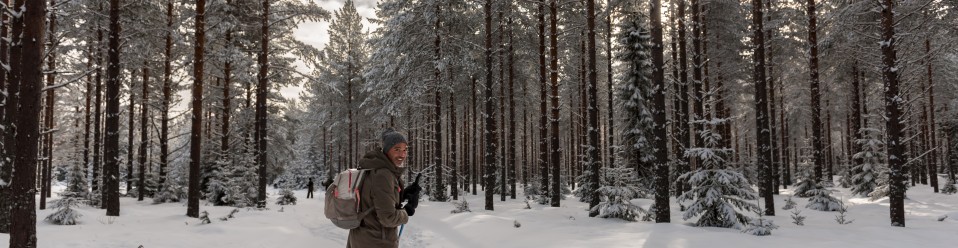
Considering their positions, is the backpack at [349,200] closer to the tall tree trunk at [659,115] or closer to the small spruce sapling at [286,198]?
the tall tree trunk at [659,115]

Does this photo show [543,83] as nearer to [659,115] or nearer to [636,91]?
[636,91]

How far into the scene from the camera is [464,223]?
13.5 m

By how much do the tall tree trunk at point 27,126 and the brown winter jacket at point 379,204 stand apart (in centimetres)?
586

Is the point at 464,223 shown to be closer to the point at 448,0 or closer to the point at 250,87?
the point at 448,0

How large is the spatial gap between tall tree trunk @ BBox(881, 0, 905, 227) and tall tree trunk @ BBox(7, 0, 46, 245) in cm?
1618

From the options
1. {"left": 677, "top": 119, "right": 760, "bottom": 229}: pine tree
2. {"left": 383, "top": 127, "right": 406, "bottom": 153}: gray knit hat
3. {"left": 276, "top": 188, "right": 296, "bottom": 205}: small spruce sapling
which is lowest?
{"left": 276, "top": 188, "right": 296, "bottom": 205}: small spruce sapling

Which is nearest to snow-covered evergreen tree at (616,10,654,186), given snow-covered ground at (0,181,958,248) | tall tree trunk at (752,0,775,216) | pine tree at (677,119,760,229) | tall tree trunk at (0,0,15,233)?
tall tree trunk at (752,0,775,216)

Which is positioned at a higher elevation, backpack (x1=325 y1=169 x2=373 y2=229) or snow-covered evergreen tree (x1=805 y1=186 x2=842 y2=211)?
backpack (x1=325 y1=169 x2=373 y2=229)

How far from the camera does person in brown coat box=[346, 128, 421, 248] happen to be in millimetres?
3930

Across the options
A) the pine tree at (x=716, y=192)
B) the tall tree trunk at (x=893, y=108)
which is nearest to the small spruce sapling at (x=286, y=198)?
the pine tree at (x=716, y=192)

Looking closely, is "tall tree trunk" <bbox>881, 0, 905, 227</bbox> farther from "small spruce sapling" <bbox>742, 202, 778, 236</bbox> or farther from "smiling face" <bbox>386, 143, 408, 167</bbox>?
"smiling face" <bbox>386, 143, 408, 167</bbox>

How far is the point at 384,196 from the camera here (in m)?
3.91

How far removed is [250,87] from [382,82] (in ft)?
20.7

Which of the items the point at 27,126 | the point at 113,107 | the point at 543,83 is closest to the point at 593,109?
the point at 543,83
